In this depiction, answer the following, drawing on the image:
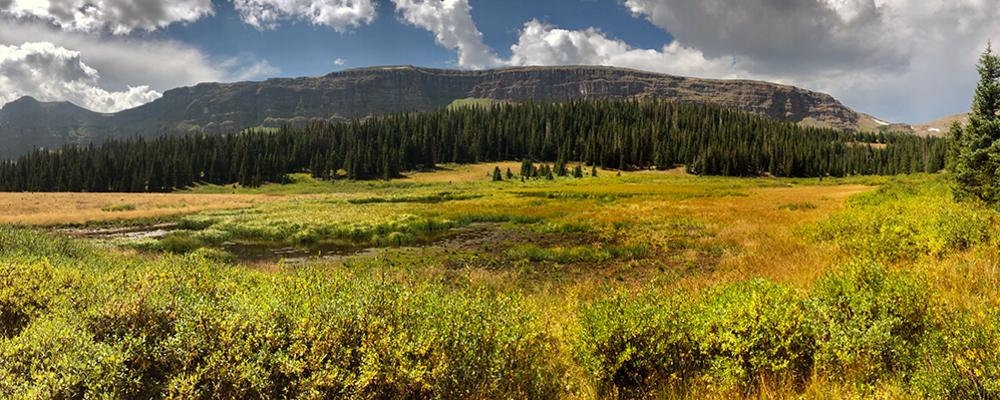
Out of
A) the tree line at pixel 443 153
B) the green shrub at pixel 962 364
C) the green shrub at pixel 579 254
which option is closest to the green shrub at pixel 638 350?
the green shrub at pixel 962 364

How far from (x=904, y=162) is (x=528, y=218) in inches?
6791

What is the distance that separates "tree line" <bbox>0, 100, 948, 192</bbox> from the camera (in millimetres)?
122375

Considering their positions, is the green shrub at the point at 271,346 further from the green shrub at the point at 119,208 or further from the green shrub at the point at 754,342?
the green shrub at the point at 119,208

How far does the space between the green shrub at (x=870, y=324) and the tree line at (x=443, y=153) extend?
386 ft

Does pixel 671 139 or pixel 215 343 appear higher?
pixel 671 139

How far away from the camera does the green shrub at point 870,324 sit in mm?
4779

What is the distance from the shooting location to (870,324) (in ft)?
17.0

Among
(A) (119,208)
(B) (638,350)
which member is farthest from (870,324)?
(A) (119,208)

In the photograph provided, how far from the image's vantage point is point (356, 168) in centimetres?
12481

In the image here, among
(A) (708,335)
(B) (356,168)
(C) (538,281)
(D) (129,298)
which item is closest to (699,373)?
(A) (708,335)

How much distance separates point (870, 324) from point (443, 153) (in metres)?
152

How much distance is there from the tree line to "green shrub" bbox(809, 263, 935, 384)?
11751 centimetres

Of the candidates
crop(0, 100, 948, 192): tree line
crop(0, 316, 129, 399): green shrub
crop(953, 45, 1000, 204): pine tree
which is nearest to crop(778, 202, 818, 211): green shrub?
crop(953, 45, 1000, 204): pine tree

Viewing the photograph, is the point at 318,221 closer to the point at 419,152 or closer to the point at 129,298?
the point at 129,298
